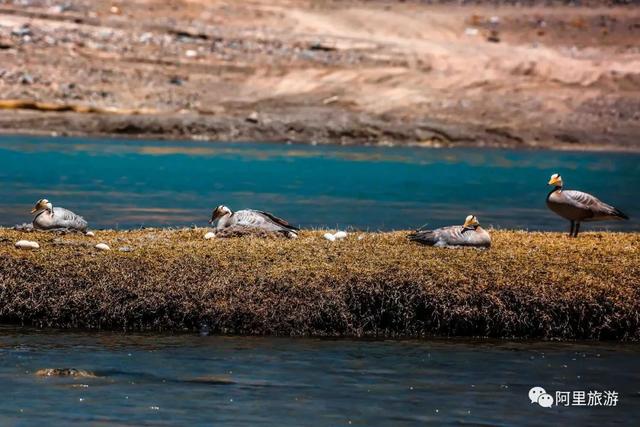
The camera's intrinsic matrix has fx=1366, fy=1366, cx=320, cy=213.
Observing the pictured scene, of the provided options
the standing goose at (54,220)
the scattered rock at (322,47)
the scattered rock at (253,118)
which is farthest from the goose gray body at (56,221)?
the scattered rock at (322,47)

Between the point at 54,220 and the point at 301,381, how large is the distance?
5.00 metres

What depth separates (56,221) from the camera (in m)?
16.0

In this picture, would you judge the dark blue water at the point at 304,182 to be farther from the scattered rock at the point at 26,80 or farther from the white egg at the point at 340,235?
the scattered rock at the point at 26,80

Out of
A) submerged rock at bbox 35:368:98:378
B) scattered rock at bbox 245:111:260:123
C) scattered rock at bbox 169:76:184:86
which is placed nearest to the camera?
submerged rock at bbox 35:368:98:378

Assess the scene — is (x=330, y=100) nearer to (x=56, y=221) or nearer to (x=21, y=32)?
(x=21, y=32)

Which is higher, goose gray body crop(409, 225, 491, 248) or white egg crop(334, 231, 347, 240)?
goose gray body crop(409, 225, 491, 248)

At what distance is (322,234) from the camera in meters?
16.7

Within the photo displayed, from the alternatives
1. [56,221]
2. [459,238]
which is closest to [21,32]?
[56,221]

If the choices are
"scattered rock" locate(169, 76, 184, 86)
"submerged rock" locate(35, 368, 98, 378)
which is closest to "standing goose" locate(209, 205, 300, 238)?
"submerged rock" locate(35, 368, 98, 378)

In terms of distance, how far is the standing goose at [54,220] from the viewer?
52.2 feet

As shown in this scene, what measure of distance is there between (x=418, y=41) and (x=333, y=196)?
34.5 meters

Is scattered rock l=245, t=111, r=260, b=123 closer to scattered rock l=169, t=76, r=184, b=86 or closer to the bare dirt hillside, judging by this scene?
the bare dirt hillside

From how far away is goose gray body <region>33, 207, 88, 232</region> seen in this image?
52.2 ft

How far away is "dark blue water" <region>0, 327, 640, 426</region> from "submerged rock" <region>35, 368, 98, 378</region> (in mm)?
68
